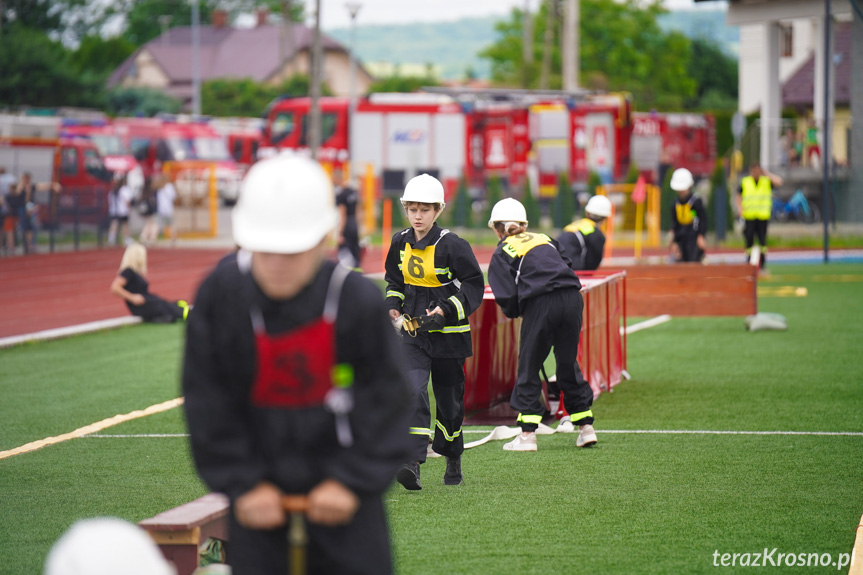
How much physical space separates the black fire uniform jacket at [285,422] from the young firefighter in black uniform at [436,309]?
4021 mm

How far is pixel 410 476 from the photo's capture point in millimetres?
7645

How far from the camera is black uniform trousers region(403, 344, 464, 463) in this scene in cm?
768

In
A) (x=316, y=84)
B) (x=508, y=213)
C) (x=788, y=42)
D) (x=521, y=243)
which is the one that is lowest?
(x=521, y=243)

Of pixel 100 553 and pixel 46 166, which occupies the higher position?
pixel 46 166

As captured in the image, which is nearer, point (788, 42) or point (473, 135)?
point (473, 135)

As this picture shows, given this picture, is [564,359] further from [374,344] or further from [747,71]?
[747,71]

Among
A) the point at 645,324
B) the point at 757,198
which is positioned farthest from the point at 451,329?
the point at 757,198

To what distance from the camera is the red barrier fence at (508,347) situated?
33.8ft

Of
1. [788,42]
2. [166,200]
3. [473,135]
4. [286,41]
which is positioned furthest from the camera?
[286,41]

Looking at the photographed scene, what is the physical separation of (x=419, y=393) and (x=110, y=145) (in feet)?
111

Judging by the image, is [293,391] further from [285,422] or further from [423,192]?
[423,192]

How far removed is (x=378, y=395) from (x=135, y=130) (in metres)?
39.3

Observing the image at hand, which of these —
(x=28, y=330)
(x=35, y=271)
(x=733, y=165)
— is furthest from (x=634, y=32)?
(x=28, y=330)

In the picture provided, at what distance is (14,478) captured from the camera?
8.17 meters
